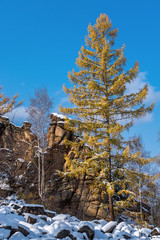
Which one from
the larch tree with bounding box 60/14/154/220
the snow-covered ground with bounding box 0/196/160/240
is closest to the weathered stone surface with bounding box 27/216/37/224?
the snow-covered ground with bounding box 0/196/160/240

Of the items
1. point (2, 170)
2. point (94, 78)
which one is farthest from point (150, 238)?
point (2, 170)

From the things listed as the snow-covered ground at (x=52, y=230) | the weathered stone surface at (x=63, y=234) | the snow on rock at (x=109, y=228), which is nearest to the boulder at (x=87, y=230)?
the snow-covered ground at (x=52, y=230)

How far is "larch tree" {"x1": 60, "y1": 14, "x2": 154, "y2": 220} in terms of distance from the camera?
980cm

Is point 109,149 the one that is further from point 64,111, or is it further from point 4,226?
point 4,226

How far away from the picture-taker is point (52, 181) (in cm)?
1573

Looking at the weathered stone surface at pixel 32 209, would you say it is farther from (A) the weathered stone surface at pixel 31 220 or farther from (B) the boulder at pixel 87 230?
(B) the boulder at pixel 87 230

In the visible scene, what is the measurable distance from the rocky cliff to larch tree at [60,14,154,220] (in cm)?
395

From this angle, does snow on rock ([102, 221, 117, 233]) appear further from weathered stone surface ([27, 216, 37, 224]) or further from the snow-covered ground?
weathered stone surface ([27, 216, 37, 224])

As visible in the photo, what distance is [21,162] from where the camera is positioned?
17.5 meters

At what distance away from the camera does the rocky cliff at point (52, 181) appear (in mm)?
14266

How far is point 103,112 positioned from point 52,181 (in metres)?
8.51

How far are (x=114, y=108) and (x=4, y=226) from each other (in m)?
8.19

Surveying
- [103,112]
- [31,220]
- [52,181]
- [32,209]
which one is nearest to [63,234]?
[31,220]

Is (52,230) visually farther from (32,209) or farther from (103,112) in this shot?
(103,112)
